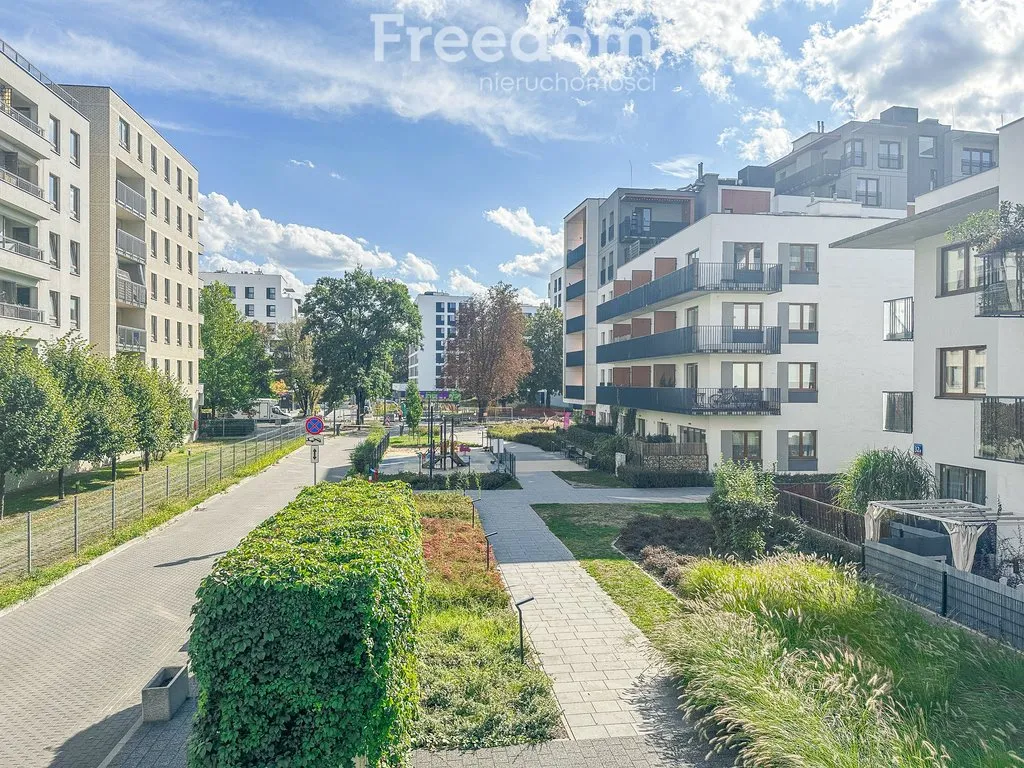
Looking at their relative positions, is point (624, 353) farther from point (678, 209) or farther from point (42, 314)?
point (42, 314)

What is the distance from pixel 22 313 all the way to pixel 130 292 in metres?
9.34

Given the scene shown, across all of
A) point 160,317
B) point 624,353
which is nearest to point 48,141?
point 160,317

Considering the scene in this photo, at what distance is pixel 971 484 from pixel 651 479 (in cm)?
1160

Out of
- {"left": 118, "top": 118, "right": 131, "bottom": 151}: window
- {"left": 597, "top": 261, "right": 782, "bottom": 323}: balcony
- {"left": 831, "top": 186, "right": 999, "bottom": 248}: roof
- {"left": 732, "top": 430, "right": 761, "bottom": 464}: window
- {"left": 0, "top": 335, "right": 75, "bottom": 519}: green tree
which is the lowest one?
{"left": 732, "top": 430, "right": 761, "bottom": 464}: window

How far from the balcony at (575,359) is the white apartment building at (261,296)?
6775 centimetres

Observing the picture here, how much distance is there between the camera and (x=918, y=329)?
1727cm

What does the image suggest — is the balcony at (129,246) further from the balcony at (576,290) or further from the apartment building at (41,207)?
the balcony at (576,290)

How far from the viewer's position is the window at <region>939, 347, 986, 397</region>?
1554cm

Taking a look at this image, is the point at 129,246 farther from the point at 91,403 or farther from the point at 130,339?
the point at 91,403

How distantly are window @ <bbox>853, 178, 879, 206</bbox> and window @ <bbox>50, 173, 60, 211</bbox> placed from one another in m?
47.7

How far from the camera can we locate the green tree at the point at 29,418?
19.0 metres

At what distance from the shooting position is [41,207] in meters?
27.4

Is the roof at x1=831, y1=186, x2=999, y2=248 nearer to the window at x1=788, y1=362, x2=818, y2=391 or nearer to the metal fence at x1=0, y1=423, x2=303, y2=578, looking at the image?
the window at x1=788, y1=362, x2=818, y2=391

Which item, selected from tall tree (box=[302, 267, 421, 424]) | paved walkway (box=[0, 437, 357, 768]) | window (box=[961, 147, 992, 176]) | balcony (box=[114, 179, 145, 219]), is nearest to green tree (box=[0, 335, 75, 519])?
paved walkway (box=[0, 437, 357, 768])
